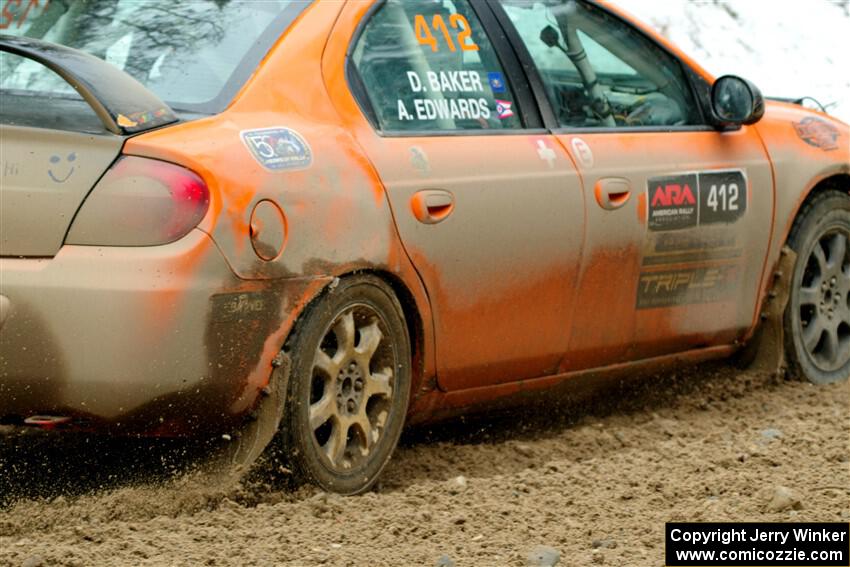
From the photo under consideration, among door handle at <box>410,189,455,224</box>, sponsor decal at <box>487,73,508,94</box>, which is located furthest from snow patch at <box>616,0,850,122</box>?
door handle at <box>410,189,455,224</box>

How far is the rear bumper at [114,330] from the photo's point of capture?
4.45 metres

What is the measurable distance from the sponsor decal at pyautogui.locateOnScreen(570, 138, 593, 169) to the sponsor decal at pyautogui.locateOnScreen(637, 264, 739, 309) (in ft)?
1.56

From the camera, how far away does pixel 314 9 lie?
5293 millimetres

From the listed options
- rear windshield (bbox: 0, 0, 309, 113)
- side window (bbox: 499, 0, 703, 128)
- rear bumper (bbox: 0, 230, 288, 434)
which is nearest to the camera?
rear bumper (bbox: 0, 230, 288, 434)

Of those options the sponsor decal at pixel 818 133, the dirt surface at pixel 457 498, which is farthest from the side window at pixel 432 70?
the sponsor decal at pixel 818 133

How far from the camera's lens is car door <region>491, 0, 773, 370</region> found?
596 centimetres

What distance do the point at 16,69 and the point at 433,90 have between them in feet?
4.32

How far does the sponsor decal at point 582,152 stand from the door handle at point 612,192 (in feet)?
0.25

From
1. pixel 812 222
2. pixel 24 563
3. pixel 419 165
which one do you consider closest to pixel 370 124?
pixel 419 165

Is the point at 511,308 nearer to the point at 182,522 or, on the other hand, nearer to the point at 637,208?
the point at 637,208

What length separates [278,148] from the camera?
15.9 ft

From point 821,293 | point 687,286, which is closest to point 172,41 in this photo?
point 687,286

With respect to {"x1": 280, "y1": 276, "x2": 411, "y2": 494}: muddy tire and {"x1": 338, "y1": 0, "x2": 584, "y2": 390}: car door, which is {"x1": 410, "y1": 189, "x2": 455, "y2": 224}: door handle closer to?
{"x1": 338, "y1": 0, "x2": 584, "y2": 390}: car door

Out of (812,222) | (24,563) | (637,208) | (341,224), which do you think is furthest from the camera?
(812,222)
